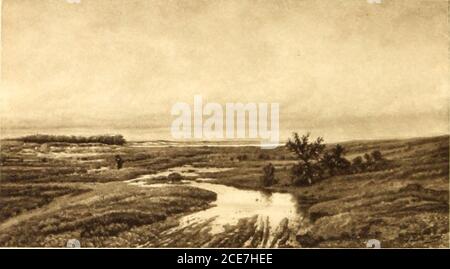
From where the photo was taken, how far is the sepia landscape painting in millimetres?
5062

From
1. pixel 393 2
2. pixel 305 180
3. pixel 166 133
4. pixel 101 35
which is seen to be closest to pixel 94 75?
pixel 101 35

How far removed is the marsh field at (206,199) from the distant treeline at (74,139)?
4 centimetres

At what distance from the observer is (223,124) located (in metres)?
5.19

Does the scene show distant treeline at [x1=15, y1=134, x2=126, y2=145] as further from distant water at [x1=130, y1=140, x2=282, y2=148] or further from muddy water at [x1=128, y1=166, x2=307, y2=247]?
muddy water at [x1=128, y1=166, x2=307, y2=247]

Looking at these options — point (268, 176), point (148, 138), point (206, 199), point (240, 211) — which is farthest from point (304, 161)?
point (148, 138)

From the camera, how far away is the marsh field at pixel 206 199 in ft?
16.5

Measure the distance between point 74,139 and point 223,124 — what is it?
1.43 metres

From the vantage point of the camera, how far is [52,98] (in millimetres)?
5082

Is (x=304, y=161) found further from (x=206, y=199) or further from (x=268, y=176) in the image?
(x=206, y=199)

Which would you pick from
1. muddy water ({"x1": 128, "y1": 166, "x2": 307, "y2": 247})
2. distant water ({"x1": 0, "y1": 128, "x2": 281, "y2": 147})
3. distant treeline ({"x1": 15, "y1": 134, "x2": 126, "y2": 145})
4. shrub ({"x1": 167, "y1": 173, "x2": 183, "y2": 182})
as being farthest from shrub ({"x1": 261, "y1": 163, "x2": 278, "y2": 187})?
distant treeline ({"x1": 15, "y1": 134, "x2": 126, "y2": 145})

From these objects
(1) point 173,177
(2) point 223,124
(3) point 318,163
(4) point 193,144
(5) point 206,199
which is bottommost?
(5) point 206,199

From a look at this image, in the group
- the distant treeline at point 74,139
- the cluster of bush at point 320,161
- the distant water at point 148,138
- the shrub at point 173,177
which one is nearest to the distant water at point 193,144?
the distant water at point 148,138
